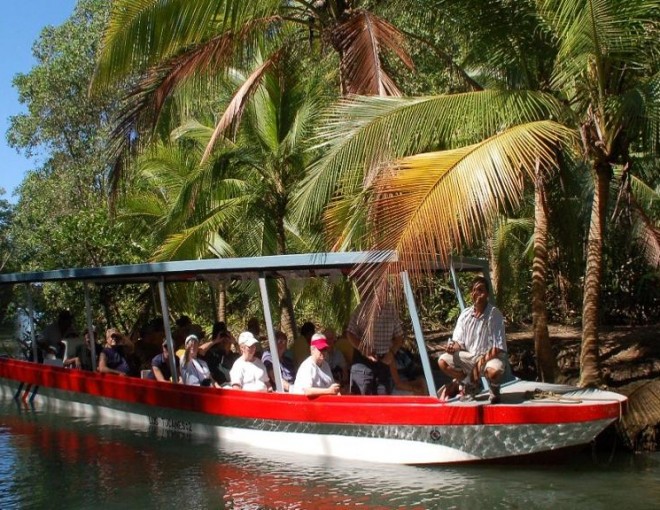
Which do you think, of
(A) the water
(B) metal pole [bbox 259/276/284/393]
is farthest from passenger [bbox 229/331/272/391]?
(A) the water

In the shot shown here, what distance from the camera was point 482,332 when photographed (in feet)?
28.7

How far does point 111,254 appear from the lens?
1980cm

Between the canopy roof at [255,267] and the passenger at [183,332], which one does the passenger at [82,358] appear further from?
the passenger at [183,332]

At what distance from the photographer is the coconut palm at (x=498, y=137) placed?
7953 mm

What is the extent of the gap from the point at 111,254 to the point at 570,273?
1010cm

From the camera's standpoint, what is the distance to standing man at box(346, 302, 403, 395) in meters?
9.38

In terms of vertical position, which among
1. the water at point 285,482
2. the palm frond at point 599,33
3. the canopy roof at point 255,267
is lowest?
the water at point 285,482

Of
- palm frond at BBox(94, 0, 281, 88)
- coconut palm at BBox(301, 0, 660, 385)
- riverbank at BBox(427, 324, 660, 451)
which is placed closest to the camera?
coconut palm at BBox(301, 0, 660, 385)

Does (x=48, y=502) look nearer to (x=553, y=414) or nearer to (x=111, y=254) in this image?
(x=553, y=414)

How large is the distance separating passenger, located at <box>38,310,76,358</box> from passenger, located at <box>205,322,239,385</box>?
370cm

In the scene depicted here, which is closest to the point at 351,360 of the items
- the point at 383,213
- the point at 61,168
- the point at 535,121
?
the point at 383,213

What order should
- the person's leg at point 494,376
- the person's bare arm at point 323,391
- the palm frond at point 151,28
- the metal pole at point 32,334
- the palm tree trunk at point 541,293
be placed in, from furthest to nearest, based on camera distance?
the metal pole at point 32,334
the palm tree trunk at point 541,293
the palm frond at point 151,28
the person's bare arm at point 323,391
the person's leg at point 494,376

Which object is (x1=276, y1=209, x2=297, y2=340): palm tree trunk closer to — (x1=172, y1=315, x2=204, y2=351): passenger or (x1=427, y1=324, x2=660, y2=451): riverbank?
(x1=172, y1=315, x2=204, y2=351): passenger

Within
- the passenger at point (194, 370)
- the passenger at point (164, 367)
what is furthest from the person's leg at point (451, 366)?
the passenger at point (164, 367)
